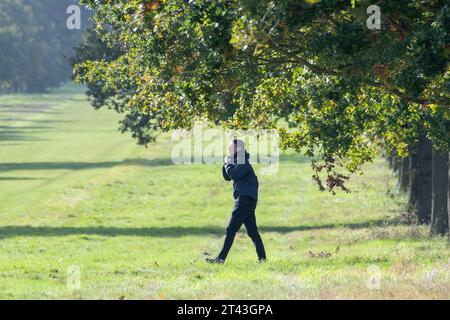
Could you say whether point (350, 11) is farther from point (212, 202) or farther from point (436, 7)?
point (212, 202)

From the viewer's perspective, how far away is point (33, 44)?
158000mm

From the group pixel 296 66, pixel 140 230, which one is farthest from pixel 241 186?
pixel 140 230

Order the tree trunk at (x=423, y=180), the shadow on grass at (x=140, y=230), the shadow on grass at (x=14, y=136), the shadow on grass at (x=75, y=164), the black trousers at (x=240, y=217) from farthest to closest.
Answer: the shadow on grass at (x=14, y=136)
the shadow on grass at (x=75, y=164)
the tree trunk at (x=423, y=180)
the shadow on grass at (x=140, y=230)
the black trousers at (x=240, y=217)

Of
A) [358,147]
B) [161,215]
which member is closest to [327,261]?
[358,147]

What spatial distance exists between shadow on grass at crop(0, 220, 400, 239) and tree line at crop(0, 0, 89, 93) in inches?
4150

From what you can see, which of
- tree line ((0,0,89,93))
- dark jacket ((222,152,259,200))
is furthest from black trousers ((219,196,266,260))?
tree line ((0,0,89,93))

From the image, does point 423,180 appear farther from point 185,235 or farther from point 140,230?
point 140,230

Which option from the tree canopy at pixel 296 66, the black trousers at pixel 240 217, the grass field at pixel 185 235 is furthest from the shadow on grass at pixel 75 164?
the black trousers at pixel 240 217

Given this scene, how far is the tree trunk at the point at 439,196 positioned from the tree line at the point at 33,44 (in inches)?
4353

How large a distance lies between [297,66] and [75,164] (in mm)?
39727

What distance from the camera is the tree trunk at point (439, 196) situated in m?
27.3

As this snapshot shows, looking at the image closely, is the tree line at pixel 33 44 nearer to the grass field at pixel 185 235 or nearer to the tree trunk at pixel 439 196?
the grass field at pixel 185 235

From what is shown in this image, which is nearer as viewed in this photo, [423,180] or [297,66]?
[297,66]

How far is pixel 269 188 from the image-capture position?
1869 inches
